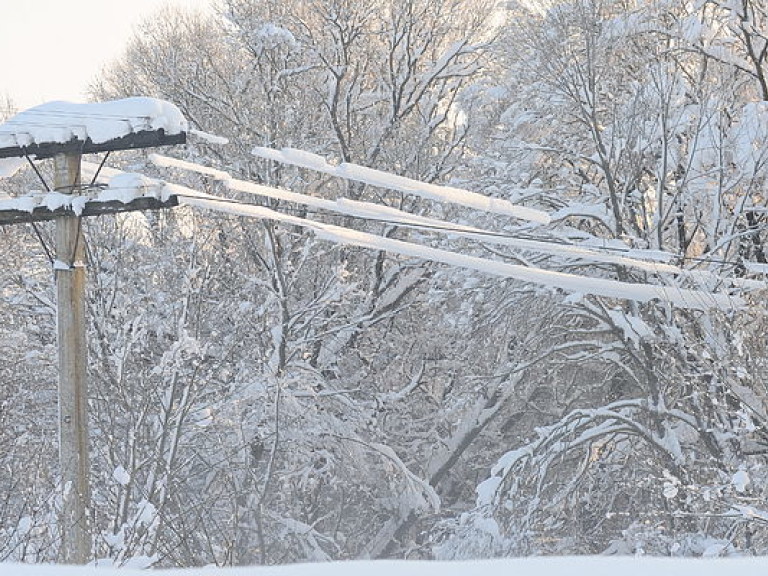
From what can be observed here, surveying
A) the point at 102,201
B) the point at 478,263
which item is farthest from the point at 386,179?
the point at 102,201

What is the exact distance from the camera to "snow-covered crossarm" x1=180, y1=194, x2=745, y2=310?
9.38 meters

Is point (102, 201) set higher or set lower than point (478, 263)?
higher

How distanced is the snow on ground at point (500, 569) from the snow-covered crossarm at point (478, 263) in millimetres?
6009

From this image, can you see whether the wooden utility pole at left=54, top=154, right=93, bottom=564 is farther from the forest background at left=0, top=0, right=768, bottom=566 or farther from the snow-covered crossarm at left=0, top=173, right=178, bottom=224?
the forest background at left=0, top=0, right=768, bottom=566

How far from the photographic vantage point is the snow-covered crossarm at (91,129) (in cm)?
874

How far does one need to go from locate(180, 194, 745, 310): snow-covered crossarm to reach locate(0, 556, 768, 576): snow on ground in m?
6.01

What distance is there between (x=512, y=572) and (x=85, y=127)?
6.78m

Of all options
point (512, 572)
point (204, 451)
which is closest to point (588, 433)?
point (204, 451)

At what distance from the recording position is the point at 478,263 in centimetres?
992

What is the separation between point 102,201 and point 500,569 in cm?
660

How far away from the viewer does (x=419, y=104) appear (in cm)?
2170

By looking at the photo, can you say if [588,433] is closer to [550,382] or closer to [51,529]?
[550,382]

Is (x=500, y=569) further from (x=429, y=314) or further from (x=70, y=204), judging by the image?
(x=429, y=314)

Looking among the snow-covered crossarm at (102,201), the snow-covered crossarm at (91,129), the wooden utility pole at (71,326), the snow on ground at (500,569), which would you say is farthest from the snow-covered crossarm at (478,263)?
the snow on ground at (500,569)
